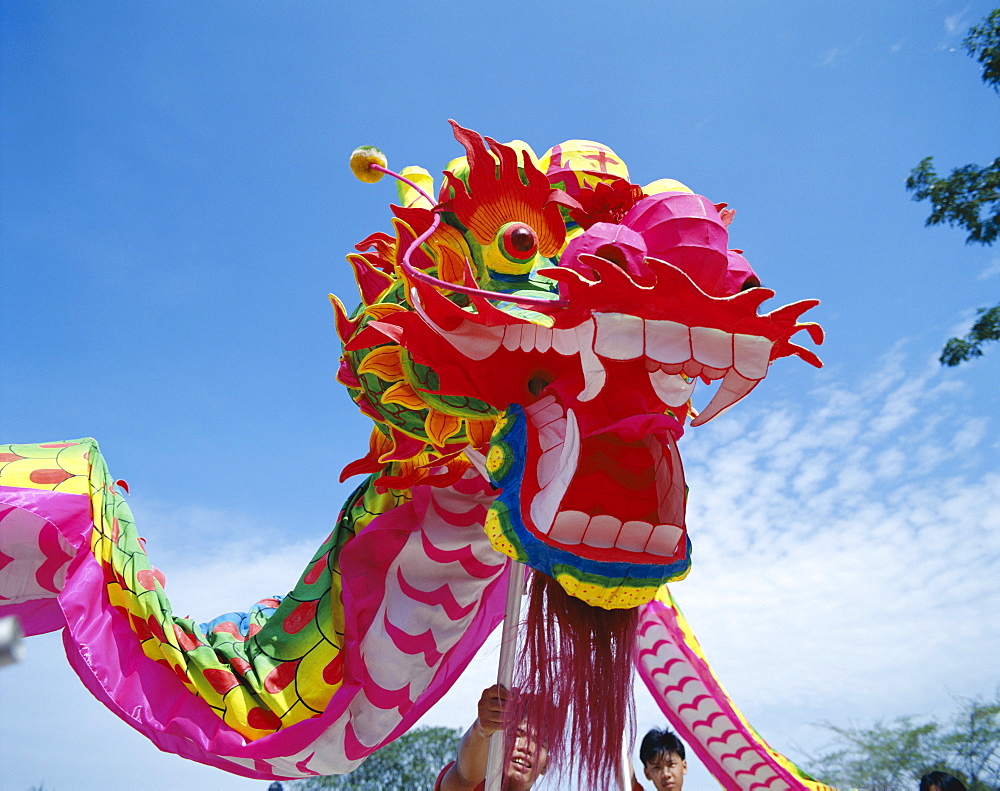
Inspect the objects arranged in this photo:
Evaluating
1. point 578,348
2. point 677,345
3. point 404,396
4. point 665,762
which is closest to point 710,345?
point 677,345

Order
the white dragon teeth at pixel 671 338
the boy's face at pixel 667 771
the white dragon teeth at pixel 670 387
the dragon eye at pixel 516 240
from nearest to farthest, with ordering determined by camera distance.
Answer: the white dragon teeth at pixel 671 338, the white dragon teeth at pixel 670 387, the dragon eye at pixel 516 240, the boy's face at pixel 667 771

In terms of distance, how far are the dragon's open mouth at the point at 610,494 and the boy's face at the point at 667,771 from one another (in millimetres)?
1558

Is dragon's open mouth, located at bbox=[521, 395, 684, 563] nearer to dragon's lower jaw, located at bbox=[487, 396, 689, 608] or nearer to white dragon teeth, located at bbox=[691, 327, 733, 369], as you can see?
dragon's lower jaw, located at bbox=[487, 396, 689, 608]

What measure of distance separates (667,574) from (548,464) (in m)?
0.36

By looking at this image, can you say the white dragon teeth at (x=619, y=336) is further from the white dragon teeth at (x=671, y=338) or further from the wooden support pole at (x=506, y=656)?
the wooden support pole at (x=506, y=656)

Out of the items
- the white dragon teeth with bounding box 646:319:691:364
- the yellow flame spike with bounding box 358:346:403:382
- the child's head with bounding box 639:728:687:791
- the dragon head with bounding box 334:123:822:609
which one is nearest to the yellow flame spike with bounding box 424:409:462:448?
the dragon head with bounding box 334:123:822:609

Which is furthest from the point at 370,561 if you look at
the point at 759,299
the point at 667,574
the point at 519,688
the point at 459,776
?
the point at 759,299

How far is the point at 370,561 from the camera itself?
2.62 m

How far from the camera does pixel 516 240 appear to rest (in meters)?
2.16

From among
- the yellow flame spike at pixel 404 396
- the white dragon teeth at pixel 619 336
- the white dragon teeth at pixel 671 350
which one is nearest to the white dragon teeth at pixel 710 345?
the white dragon teeth at pixel 671 350

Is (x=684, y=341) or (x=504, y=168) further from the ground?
(x=504, y=168)

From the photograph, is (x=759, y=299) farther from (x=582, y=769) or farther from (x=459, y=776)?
(x=459, y=776)

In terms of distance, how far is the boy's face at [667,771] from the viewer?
312cm

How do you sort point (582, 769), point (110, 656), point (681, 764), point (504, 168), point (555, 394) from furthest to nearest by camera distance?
point (681, 764) < point (110, 656) < point (504, 168) < point (555, 394) < point (582, 769)
